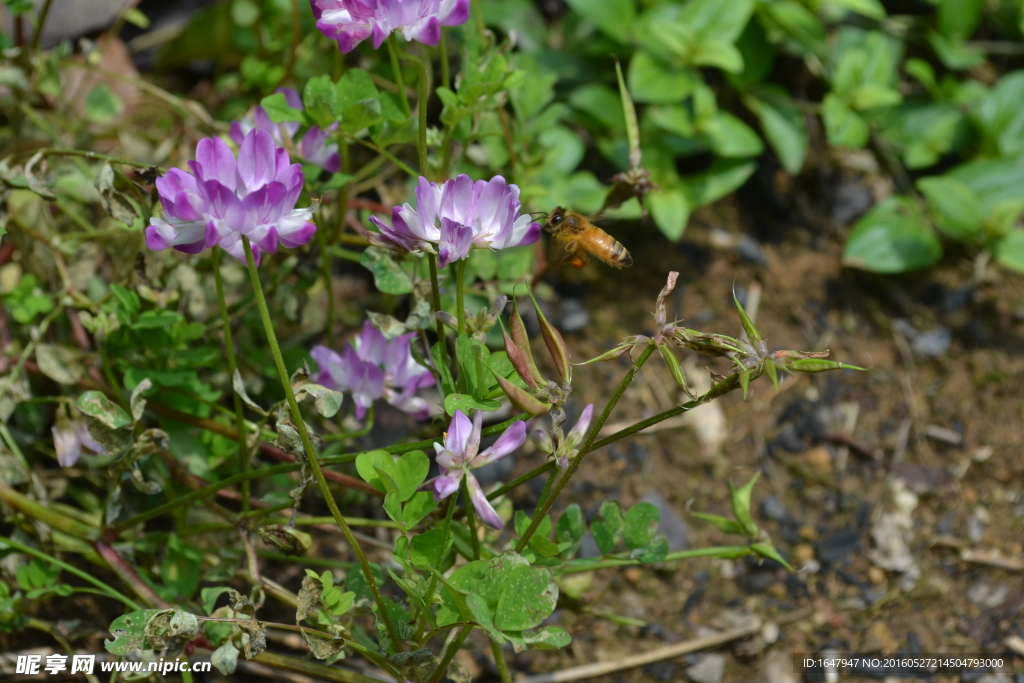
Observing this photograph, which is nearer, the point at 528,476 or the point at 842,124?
the point at 528,476

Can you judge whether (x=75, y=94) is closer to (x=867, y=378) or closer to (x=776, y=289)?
(x=776, y=289)

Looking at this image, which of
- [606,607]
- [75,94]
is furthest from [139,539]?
[75,94]

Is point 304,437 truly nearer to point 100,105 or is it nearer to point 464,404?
point 464,404

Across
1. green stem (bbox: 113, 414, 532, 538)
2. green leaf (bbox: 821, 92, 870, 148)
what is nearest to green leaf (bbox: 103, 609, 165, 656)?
green stem (bbox: 113, 414, 532, 538)

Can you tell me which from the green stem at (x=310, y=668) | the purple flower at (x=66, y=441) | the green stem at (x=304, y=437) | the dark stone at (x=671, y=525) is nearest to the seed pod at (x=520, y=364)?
the green stem at (x=304, y=437)

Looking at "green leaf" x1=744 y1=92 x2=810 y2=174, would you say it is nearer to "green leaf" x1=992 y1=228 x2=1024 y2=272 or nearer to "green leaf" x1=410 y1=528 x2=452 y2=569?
"green leaf" x1=992 y1=228 x2=1024 y2=272

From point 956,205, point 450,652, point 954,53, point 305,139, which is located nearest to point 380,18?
point 305,139
